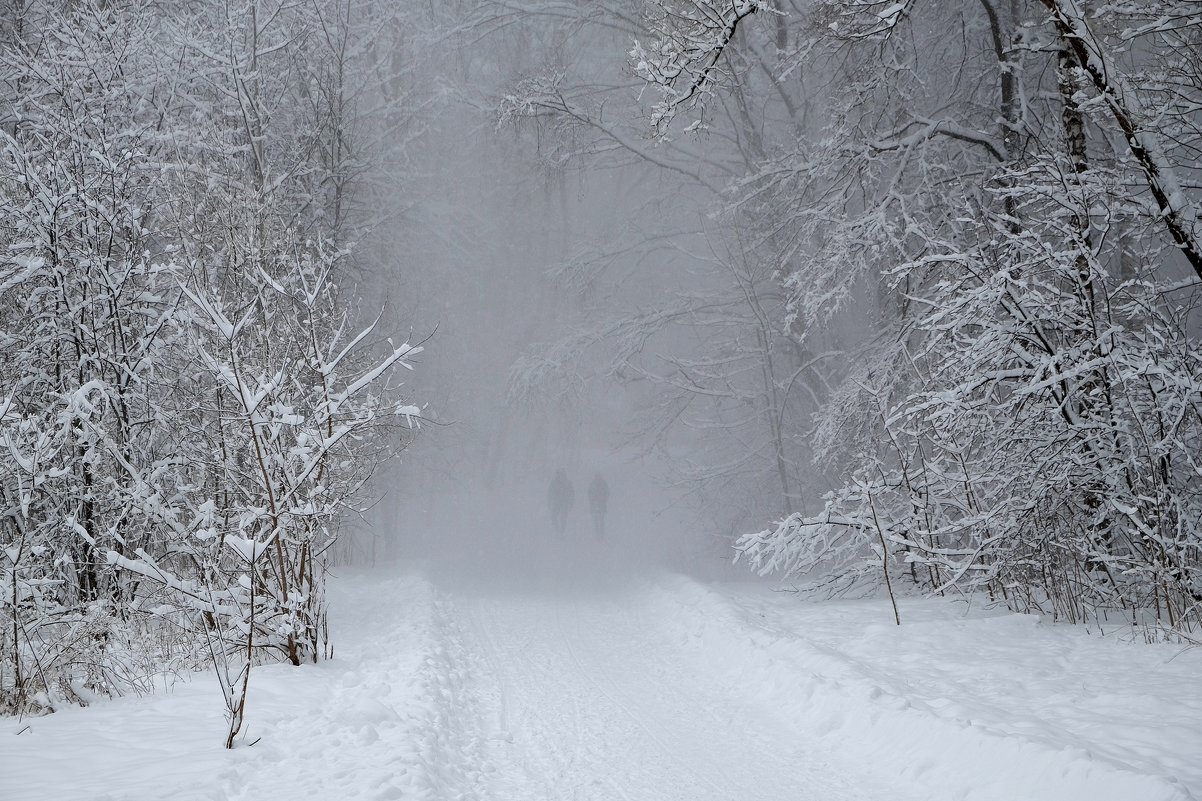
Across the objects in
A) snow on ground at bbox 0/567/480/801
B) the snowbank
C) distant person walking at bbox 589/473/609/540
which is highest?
snow on ground at bbox 0/567/480/801

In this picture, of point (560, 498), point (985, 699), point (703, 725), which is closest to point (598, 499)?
point (560, 498)

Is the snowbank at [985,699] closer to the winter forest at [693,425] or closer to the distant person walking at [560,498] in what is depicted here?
the winter forest at [693,425]

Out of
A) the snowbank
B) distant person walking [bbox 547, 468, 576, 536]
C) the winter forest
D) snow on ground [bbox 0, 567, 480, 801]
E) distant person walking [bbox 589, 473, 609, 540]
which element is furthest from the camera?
distant person walking [bbox 547, 468, 576, 536]

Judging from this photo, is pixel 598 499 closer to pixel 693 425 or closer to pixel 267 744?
pixel 693 425

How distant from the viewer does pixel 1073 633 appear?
5.87 m

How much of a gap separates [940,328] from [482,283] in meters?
25.7

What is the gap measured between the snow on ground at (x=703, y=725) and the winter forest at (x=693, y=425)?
4cm

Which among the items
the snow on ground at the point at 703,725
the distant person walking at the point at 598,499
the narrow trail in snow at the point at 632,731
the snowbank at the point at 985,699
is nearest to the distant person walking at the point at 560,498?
the distant person walking at the point at 598,499

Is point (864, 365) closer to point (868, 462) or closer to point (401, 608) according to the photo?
point (868, 462)

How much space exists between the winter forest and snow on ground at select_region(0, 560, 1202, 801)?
0.04 m

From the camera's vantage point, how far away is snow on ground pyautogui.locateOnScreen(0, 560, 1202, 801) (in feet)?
11.2

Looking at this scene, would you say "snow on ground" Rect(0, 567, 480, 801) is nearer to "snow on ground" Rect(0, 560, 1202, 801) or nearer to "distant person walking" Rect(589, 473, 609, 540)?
"snow on ground" Rect(0, 560, 1202, 801)

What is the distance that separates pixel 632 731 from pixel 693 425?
11483 millimetres

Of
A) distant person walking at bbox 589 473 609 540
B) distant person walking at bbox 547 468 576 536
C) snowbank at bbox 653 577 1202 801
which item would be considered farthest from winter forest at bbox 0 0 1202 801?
distant person walking at bbox 547 468 576 536
